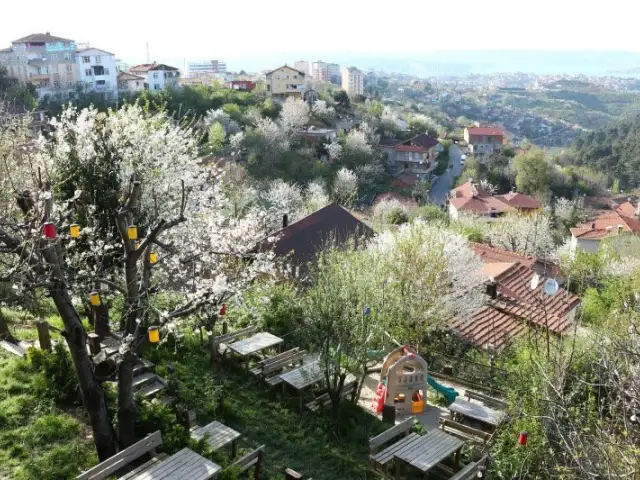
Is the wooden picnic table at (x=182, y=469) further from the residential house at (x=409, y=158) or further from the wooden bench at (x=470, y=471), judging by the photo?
the residential house at (x=409, y=158)

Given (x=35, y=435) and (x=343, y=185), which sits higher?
(x=35, y=435)

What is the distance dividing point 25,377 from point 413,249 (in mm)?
9065

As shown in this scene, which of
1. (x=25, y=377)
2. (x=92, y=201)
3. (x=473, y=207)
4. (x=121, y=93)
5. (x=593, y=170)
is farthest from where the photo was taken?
(x=593, y=170)

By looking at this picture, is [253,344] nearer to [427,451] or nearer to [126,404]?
[126,404]

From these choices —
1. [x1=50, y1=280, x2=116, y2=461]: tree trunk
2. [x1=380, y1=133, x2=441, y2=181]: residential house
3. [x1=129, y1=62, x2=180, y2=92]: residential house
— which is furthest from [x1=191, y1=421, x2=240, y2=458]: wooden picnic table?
[x1=129, y1=62, x2=180, y2=92]: residential house

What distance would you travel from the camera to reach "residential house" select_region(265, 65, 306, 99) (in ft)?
255

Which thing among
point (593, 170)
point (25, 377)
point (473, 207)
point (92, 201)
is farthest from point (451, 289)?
point (593, 170)

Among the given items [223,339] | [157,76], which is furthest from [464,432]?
[157,76]

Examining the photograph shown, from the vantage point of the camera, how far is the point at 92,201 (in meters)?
10.5

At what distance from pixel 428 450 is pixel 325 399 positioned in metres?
2.49

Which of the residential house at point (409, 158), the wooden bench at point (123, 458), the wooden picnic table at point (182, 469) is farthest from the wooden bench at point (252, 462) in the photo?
the residential house at point (409, 158)

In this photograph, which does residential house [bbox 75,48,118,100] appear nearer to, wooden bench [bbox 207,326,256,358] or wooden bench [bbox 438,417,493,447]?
wooden bench [bbox 207,326,256,358]

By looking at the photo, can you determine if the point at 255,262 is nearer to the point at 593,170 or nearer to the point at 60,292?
the point at 60,292

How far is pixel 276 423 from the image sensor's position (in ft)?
31.5
